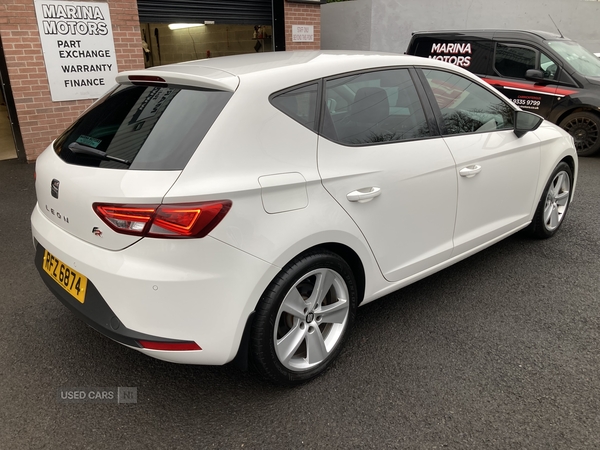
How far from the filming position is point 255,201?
2090mm

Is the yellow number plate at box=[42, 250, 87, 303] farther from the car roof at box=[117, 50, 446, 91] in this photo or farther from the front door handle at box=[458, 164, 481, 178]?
the front door handle at box=[458, 164, 481, 178]

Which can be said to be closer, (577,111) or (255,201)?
(255,201)

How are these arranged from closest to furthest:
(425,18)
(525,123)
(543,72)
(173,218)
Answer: (173,218)
(525,123)
(543,72)
(425,18)

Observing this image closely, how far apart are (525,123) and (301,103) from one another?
2.01 meters

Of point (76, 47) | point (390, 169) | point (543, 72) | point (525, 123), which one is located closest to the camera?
point (390, 169)

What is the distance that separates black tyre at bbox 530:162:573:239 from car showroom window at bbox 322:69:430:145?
174 cm

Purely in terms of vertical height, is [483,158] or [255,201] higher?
[255,201]

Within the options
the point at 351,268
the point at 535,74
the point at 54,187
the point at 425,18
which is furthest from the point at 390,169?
the point at 425,18

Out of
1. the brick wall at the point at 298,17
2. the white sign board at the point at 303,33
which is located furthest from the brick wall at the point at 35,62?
the white sign board at the point at 303,33

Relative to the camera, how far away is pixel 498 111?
3.56 metres

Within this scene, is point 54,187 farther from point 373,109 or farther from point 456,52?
point 456,52

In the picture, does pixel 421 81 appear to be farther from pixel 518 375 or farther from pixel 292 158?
pixel 518 375

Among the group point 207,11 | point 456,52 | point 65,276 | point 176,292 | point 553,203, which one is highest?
point 207,11

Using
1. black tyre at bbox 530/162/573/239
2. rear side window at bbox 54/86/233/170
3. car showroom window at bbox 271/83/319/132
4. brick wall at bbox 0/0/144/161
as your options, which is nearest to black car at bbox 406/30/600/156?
black tyre at bbox 530/162/573/239
